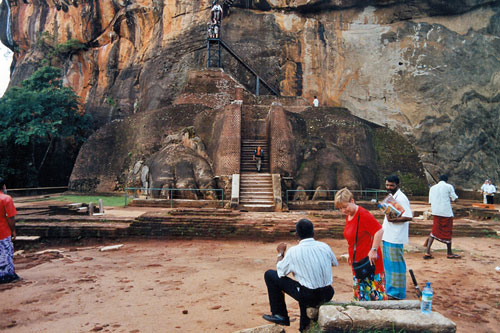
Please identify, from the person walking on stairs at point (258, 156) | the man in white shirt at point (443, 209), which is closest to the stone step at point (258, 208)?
the person walking on stairs at point (258, 156)

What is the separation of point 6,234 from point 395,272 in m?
4.62

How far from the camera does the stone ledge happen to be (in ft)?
8.50

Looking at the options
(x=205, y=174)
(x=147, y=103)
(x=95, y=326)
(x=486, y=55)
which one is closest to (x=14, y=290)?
(x=95, y=326)

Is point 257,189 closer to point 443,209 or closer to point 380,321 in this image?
point 443,209

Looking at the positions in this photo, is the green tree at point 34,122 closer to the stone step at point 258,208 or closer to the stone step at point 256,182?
the stone step at point 256,182

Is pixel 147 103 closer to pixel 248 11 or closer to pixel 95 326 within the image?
pixel 248 11

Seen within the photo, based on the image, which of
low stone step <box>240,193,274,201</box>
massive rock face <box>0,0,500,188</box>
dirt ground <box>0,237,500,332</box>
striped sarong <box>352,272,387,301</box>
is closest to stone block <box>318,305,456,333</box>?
striped sarong <box>352,272,387,301</box>

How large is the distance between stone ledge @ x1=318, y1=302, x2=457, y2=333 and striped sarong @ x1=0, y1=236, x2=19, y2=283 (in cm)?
407

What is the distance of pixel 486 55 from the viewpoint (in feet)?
77.3

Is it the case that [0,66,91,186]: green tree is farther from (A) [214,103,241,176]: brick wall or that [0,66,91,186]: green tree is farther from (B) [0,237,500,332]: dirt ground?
(B) [0,237,500,332]: dirt ground

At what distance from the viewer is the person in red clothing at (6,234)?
450cm

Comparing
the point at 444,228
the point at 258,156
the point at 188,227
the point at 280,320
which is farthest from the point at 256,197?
the point at 280,320

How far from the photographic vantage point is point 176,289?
4391 mm

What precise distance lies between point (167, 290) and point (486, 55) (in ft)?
87.7
